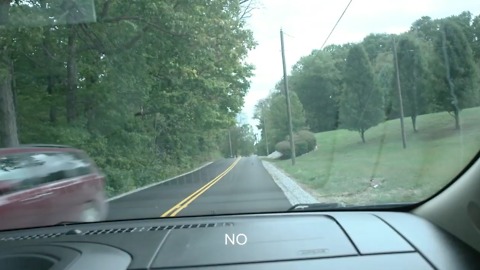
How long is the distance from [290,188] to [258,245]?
6058 mm

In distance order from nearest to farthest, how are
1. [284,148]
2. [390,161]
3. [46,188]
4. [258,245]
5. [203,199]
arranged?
1. [258,245]
2. [46,188]
3. [390,161]
4. [284,148]
5. [203,199]

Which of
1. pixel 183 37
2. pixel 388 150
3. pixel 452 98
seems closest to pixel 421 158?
pixel 388 150

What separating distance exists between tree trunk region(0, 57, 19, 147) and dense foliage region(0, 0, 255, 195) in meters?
0.03

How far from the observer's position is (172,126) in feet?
57.0

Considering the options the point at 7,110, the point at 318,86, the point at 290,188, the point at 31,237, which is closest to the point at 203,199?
the point at 290,188

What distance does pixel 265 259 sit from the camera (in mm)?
3613

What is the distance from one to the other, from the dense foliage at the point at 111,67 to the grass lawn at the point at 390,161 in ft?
7.00

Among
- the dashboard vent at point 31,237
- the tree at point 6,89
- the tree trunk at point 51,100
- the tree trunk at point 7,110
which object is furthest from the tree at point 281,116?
the tree trunk at point 51,100

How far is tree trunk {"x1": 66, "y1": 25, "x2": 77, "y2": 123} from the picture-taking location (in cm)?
1060

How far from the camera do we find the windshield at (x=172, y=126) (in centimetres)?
525

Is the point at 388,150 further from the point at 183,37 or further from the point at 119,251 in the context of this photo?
the point at 183,37

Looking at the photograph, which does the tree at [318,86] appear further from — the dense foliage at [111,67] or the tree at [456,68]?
the tree at [456,68]

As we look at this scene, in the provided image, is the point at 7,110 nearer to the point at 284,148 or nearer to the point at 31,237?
the point at 284,148

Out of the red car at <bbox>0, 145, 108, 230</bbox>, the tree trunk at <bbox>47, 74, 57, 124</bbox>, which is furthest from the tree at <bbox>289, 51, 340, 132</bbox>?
the tree trunk at <bbox>47, 74, 57, 124</bbox>
